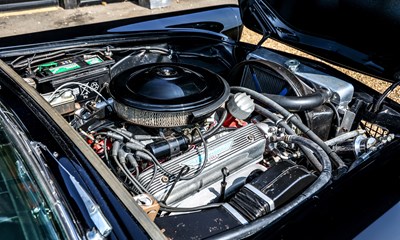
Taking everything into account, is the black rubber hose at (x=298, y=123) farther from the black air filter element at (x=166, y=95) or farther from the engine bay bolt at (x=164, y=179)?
the engine bay bolt at (x=164, y=179)

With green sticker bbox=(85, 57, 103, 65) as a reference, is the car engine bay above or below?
below

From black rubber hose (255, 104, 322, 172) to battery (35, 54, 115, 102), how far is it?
69cm

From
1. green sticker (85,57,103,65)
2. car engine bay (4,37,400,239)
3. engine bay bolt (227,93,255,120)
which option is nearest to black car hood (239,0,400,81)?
car engine bay (4,37,400,239)

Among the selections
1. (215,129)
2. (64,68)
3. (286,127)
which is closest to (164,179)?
(215,129)

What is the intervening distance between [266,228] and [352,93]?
3.26 feet

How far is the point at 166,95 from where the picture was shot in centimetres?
147

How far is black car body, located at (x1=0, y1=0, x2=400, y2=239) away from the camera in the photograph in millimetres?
1094

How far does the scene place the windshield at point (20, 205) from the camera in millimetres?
998

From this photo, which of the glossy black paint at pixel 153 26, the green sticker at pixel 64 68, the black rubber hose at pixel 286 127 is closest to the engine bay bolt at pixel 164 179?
the black rubber hose at pixel 286 127

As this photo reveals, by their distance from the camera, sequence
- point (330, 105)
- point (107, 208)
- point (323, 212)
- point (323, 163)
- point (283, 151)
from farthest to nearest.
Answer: point (330, 105)
point (283, 151)
point (323, 163)
point (323, 212)
point (107, 208)

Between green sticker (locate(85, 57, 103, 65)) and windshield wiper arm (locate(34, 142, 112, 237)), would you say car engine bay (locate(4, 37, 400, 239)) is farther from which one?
windshield wiper arm (locate(34, 142, 112, 237))

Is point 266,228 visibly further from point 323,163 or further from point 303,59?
point 303,59

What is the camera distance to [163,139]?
1465 mm

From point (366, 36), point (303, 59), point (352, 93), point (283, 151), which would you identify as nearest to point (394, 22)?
point (366, 36)
